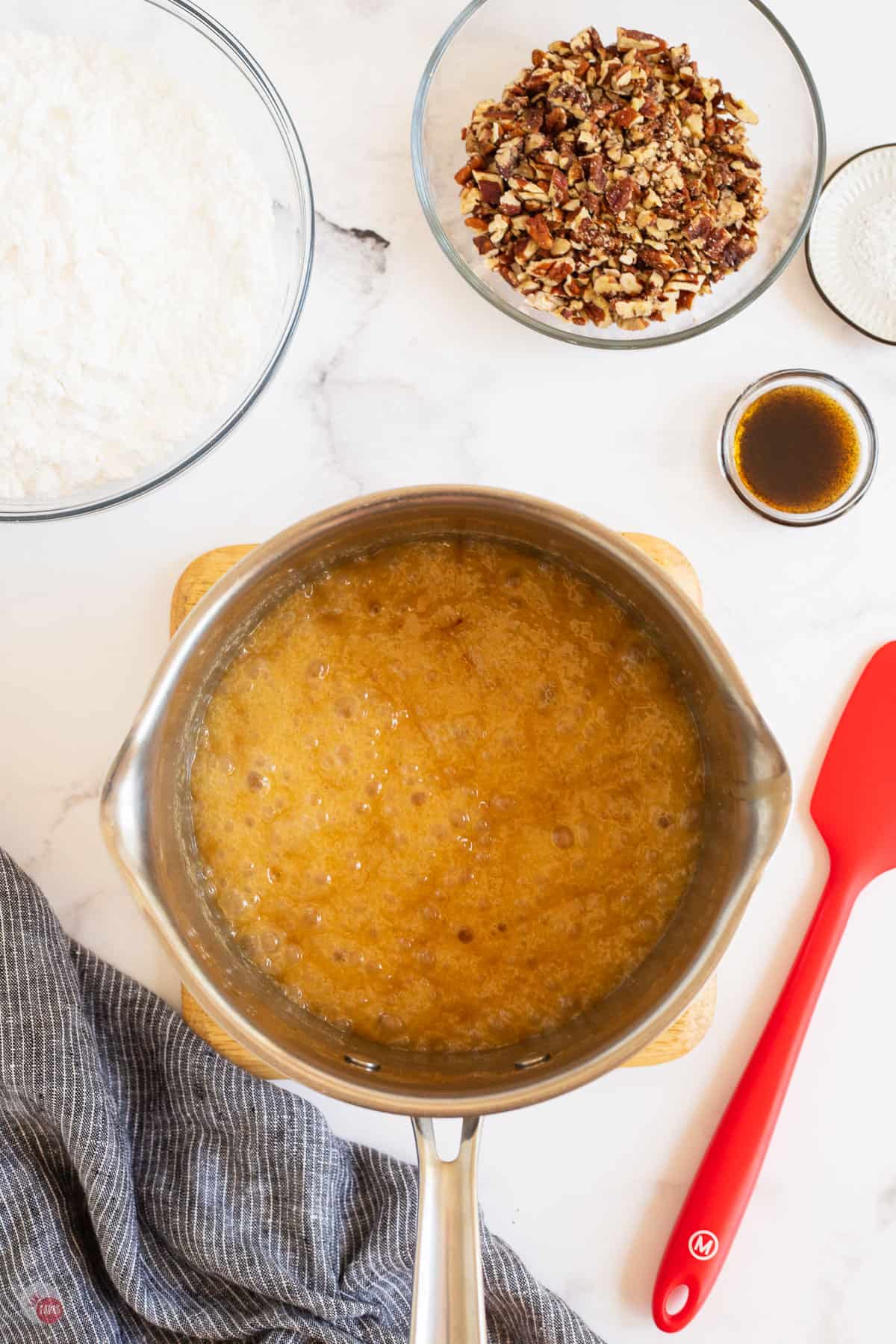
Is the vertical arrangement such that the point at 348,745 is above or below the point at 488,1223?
above

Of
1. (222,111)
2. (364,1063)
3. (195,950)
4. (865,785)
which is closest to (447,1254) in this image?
(364,1063)

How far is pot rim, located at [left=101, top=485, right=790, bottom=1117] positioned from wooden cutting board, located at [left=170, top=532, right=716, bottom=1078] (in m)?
0.25

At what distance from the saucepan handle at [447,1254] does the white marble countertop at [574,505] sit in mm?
322

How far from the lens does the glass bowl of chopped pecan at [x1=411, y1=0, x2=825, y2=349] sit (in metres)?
1.06

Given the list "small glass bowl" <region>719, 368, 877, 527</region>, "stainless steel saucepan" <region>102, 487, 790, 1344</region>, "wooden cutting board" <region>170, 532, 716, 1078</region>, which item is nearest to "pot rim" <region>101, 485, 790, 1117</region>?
"stainless steel saucepan" <region>102, 487, 790, 1344</region>

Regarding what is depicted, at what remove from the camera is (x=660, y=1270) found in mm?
1144

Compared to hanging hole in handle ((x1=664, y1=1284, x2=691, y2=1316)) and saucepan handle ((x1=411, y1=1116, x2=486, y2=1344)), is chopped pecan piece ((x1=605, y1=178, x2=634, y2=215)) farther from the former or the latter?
hanging hole in handle ((x1=664, y1=1284, x2=691, y2=1316))

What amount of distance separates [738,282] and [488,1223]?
0.98 m

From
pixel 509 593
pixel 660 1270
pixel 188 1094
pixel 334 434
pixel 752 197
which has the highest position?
pixel 752 197

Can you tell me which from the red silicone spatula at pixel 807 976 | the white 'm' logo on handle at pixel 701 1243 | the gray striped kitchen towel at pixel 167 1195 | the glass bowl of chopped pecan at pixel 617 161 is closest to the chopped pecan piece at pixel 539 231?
the glass bowl of chopped pecan at pixel 617 161

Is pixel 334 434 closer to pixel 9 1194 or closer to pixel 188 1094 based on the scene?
pixel 188 1094

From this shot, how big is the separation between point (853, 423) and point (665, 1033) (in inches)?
24.6

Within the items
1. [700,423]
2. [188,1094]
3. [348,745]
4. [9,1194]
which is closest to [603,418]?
[700,423]

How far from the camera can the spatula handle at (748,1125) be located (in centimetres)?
111
